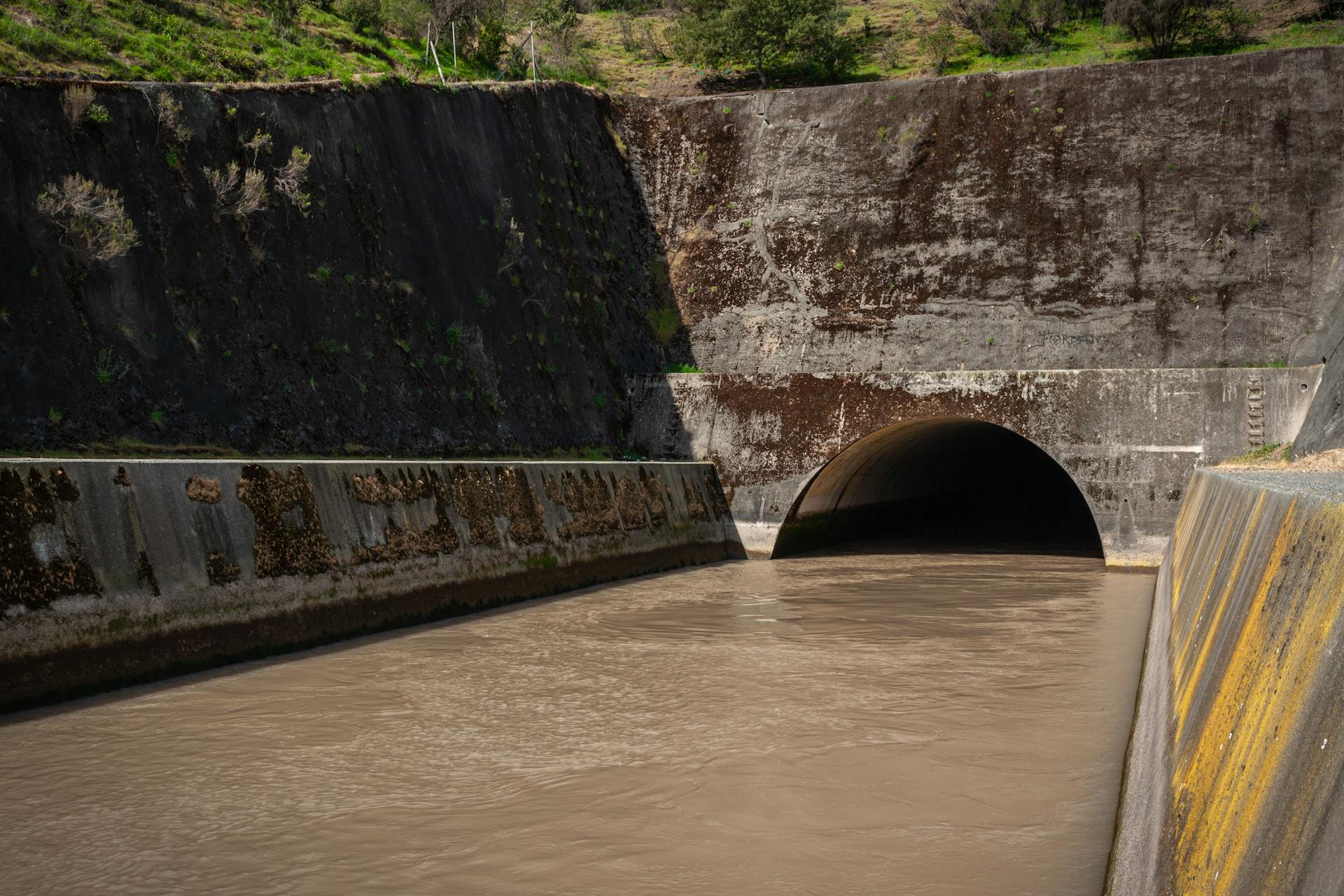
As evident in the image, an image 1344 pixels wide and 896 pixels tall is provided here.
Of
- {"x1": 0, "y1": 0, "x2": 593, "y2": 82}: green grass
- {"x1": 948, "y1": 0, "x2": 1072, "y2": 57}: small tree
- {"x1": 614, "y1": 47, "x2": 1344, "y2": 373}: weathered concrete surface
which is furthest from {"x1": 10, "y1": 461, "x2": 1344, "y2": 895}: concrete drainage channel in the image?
{"x1": 948, "y1": 0, "x2": 1072, "y2": 57}: small tree

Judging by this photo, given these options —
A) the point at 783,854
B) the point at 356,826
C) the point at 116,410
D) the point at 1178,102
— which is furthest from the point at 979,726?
the point at 1178,102

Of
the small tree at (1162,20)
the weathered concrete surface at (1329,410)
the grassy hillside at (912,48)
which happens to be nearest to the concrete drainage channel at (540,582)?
the weathered concrete surface at (1329,410)

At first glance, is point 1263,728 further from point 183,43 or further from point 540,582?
point 183,43

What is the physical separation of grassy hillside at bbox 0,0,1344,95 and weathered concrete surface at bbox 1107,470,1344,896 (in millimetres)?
12630

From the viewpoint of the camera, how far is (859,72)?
2944 cm

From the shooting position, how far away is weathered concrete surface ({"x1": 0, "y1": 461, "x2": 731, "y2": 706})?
6.67 metres

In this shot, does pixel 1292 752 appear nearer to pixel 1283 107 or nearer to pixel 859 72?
pixel 1283 107

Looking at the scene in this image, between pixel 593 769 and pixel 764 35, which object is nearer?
pixel 593 769

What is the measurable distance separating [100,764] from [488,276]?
12.1 m

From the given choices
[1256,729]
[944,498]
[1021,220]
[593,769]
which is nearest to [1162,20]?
[944,498]

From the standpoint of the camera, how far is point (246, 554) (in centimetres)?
823

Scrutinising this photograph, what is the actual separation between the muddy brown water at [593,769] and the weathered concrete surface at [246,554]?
0.30 meters

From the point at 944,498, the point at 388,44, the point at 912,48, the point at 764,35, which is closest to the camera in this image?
the point at 388,44

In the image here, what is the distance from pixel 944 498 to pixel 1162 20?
12.3 m
